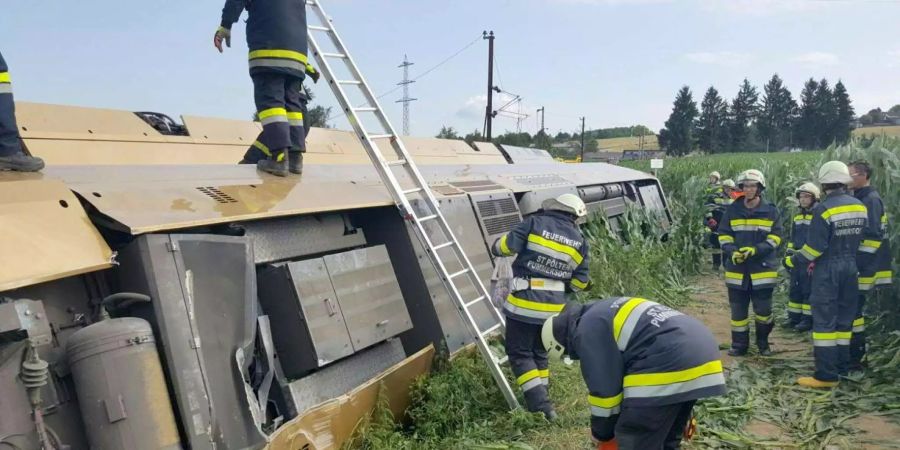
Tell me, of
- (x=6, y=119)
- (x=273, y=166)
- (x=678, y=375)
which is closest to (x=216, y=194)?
(x=273, y=166)

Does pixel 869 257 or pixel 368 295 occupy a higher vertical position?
pixel 368 295

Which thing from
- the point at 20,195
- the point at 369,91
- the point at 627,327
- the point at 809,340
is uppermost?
the point at 369,91

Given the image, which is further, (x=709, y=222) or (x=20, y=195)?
(x=709, y=222)

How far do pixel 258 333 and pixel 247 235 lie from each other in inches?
21.1

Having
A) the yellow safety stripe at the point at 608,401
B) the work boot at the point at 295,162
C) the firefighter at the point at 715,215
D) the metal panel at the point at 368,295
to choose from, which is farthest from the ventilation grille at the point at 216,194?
the firefighter at the point at 715,215

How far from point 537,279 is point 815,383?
2792 mm

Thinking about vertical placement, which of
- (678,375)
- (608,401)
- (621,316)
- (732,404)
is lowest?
(732,404)

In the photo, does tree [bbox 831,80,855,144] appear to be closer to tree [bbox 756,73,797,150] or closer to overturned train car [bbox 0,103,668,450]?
tree [bbox 756,73,797,150]

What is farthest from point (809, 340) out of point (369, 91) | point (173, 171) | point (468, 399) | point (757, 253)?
point (173, 171)

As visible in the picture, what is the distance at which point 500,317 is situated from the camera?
514 centimetres

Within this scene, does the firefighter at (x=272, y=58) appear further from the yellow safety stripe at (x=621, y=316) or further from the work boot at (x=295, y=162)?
the yellow safety stripe at (x=621, y=316)

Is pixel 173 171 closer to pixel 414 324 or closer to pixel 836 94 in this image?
pixel 414 324

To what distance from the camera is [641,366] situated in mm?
3191

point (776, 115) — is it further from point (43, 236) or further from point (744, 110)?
point (43, 236)
